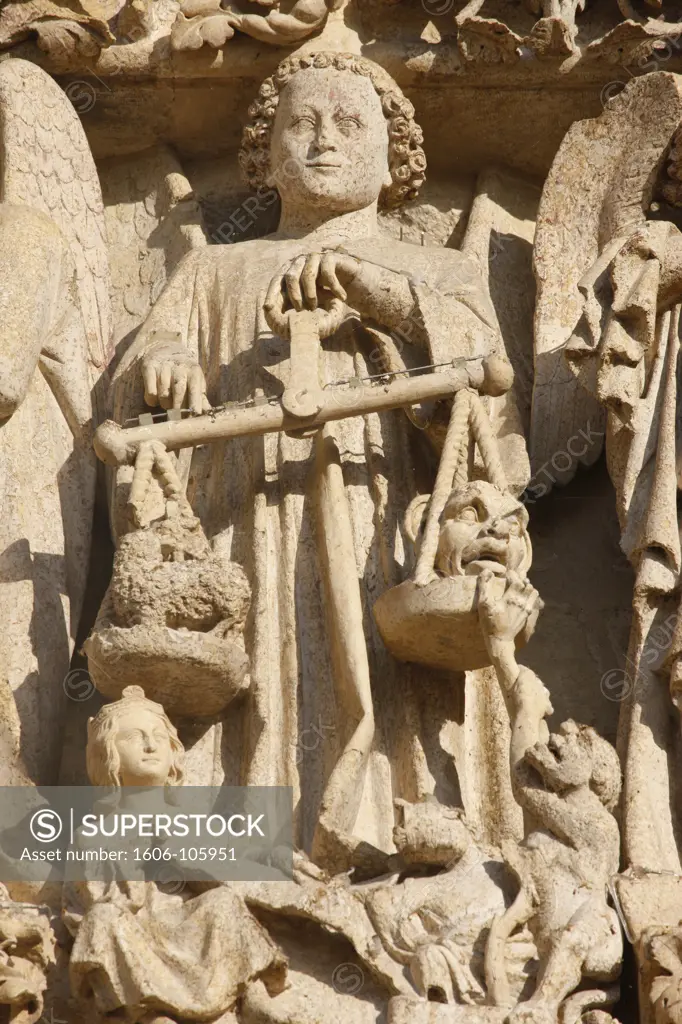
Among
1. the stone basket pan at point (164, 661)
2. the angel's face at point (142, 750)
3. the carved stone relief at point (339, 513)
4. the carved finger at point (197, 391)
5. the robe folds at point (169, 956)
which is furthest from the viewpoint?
the carved finger at point (197, 391)

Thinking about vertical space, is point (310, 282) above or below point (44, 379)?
above

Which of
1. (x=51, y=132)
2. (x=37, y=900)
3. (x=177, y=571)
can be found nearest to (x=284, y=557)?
(x=177, y=571)

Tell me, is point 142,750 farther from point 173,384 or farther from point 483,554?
point 173,384

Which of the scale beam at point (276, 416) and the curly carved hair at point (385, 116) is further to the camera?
the curly carved hair at point (385, 116)

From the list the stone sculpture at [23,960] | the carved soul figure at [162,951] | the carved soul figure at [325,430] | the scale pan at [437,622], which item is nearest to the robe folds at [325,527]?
the carved soul figure at [325,430]

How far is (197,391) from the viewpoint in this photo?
7.97 metres

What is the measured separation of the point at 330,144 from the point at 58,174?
927 mm

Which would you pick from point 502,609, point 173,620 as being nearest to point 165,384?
point 173,620

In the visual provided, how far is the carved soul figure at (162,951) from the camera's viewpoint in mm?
6465

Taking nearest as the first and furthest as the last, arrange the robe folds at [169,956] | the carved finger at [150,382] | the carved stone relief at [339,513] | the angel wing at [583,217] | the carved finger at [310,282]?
1. the robe folds at [169,956]
2. the carved stone relief at [339,513]
3. the carved finger at [150,382]
4. the carved finger at [310,282]
5. the angel wing at [583,217]

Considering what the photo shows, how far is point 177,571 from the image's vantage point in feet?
23.5

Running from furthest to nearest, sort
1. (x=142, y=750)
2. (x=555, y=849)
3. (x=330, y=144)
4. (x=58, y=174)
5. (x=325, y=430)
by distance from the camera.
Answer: (x=58, y=174)
(x=330, y=144)
(x=325, y=430)
(x=142, y=750)
(x=555, y=849)

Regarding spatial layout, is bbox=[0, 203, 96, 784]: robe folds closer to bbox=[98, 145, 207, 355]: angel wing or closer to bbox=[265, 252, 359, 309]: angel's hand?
bbox=[98, 145, 207, 355]: angel wing

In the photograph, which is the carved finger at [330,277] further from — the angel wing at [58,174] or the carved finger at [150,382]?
the angel wing at [58,174]
